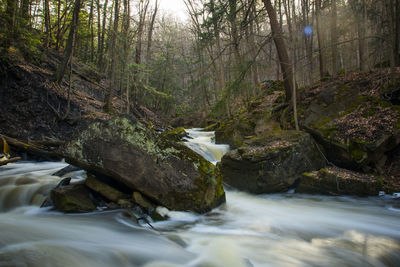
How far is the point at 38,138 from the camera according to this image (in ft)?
29.8

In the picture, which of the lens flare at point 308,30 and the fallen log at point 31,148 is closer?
the fallen log at point 31,148

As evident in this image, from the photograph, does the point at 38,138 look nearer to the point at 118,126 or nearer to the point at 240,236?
the point at 118,126

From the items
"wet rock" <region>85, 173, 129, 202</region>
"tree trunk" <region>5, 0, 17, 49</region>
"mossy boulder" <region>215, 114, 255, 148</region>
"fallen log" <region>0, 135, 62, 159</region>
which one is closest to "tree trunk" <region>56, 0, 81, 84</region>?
"tree trunk" <region>5, 0, 17, 49</region>

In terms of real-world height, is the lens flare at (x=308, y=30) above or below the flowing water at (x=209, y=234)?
above

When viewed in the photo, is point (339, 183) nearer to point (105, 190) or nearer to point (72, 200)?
point (105, 190)

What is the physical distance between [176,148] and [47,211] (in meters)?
2.97

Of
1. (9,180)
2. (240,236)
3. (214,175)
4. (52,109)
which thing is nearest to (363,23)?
(214,175)

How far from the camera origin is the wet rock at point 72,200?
4.66 meters

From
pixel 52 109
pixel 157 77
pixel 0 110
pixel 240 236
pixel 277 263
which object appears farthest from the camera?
pixel 157 77

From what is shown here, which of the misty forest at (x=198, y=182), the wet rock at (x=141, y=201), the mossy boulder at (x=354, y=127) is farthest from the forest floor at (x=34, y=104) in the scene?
the mossy boulder at (x=354, y=127)

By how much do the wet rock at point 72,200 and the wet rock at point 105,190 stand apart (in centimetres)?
22

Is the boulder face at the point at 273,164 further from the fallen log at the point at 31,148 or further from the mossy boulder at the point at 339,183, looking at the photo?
the fallen log at the point at 31,148

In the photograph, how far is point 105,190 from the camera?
16.4 ft

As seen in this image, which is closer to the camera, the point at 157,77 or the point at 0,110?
the point at 0,110
